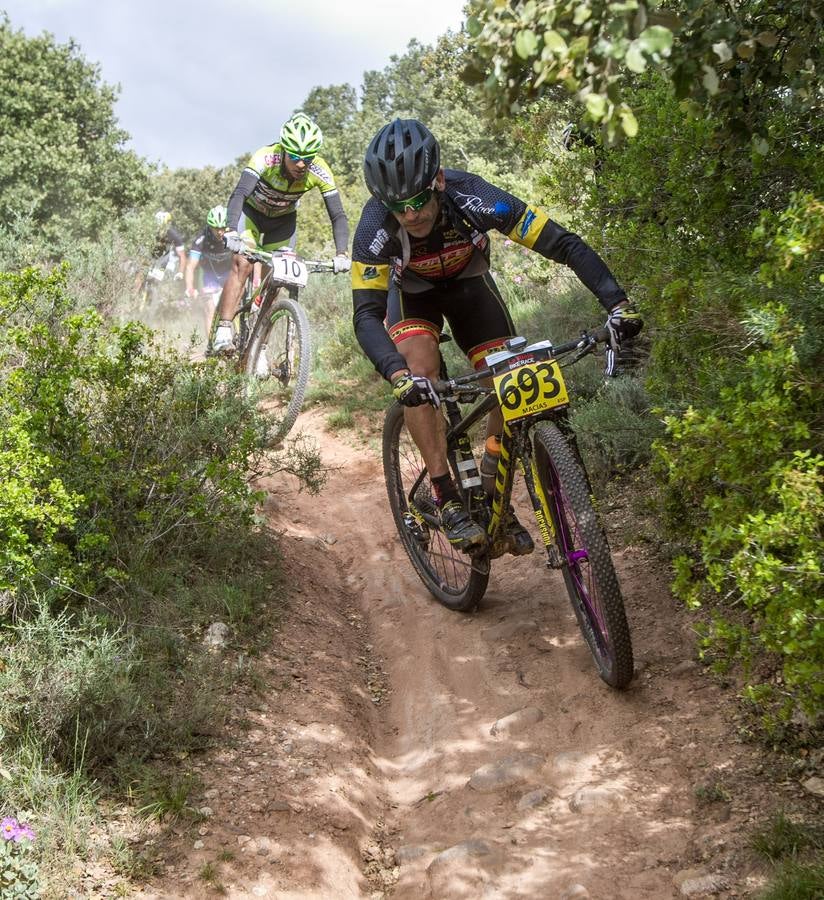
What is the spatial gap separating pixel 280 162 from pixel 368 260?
13.0 feet

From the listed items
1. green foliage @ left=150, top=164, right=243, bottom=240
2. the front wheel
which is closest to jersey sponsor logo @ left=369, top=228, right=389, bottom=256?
the front wheel

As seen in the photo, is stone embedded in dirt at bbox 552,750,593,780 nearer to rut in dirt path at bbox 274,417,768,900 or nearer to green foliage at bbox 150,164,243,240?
rut in dirt path at bbox 274,417,768,900

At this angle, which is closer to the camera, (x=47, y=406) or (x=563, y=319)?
(x=47, y=406)

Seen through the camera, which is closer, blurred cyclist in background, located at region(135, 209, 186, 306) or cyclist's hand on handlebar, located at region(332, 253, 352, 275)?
cyclist's hand on handlebar, located at region(332, 253, 352, 275)

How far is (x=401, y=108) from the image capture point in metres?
42.1

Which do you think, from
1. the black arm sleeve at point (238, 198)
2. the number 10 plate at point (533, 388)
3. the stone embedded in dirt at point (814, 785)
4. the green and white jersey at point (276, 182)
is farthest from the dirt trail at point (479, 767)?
the green and white jersey at point (276, 182)

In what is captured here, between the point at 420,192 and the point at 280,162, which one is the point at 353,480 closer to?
the point at 280,162

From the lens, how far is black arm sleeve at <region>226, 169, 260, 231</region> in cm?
769

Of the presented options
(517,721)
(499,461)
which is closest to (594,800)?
(517,721)

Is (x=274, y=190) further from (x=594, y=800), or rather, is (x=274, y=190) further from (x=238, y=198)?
(x=594, y=800)

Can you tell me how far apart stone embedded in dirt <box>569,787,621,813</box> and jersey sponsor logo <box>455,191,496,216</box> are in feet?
8.70

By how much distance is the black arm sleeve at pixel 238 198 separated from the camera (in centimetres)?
769

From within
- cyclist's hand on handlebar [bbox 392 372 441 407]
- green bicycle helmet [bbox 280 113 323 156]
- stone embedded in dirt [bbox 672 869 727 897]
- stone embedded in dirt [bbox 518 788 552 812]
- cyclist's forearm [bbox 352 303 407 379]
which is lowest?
stone embedded in dirt [bbox 518 788 552 812]

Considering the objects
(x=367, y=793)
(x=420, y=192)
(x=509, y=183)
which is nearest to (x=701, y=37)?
(x=420, y=192)
